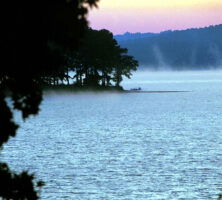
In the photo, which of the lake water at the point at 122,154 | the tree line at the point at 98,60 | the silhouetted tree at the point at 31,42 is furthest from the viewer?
the tree line at the point at 98,60

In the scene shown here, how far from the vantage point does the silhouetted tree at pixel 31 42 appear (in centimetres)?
1309

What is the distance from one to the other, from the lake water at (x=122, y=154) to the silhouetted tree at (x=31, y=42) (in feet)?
93.0

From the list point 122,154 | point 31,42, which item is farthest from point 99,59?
point 31,42

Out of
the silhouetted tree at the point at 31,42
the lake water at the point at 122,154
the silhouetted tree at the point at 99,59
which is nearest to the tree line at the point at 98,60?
the silhouetted tree at the point at 99,59

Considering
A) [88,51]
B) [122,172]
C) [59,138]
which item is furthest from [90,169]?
[88,51]

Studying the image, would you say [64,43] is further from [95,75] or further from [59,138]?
[95,75]

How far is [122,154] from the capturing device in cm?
6669

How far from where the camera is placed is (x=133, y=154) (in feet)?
217

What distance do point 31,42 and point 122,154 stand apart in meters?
53.4

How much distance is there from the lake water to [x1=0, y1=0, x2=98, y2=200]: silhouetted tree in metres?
28.3

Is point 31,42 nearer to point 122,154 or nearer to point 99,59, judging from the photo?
point 122,154

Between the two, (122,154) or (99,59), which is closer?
(122,154)

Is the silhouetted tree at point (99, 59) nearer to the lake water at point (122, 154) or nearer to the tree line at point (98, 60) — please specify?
the tree line at point (98, 60)

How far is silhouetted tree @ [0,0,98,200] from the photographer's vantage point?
13.1 m
